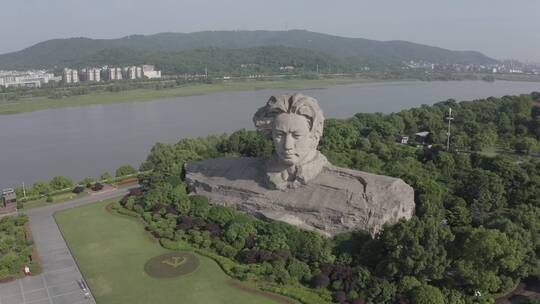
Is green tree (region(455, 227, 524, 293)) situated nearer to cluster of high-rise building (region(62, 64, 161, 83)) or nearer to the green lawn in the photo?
the green lawn

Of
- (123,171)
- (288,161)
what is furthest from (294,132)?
(123,171)

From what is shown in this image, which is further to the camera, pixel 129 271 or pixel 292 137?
pixel 292 137

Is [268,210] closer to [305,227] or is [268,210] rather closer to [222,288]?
[305,227]

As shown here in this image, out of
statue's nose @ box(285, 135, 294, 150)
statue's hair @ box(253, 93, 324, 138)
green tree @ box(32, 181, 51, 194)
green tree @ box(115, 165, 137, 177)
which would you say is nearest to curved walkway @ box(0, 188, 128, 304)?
green tree @ box(32, 181, 51, 194)

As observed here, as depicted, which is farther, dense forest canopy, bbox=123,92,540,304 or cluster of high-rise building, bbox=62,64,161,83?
cluster of high-rise building, bbox=62,64,161,83

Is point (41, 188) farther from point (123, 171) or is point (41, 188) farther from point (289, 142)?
point (289, 142)

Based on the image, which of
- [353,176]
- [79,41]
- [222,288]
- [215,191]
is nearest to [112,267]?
[222,288]
